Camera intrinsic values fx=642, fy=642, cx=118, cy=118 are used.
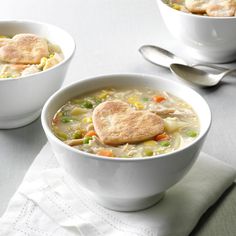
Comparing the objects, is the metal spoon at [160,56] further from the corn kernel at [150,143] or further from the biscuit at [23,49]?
the corn kernel at [150,143]

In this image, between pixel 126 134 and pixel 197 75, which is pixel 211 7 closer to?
pixel 197 75

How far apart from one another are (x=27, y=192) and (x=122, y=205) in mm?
289

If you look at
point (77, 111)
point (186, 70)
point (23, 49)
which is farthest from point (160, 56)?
point (77, 111)

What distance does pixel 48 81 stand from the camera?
2.23 metres

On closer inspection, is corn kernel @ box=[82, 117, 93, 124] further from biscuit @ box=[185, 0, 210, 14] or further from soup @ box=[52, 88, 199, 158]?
biscuit @ box=[185, 0, 210, 14]

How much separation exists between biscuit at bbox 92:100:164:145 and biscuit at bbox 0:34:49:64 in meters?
0.52

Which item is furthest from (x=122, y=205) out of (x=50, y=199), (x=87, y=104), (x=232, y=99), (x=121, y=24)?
(x=121, y=24)

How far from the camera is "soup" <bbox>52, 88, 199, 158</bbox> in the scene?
181 cm

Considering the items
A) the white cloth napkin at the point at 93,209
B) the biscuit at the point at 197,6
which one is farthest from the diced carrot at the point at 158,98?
the biscuit at the point at 197,6

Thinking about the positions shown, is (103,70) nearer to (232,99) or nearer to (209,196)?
(232,99)

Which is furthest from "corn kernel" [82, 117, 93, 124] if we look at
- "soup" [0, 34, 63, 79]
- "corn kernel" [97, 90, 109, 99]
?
"soup" [0, 34, 63, 79]

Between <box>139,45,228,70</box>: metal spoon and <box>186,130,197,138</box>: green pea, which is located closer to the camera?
<box>186,130,197,138</box>: green pea

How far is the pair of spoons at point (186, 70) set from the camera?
2582 mm

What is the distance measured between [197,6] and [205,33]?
0.14 m
